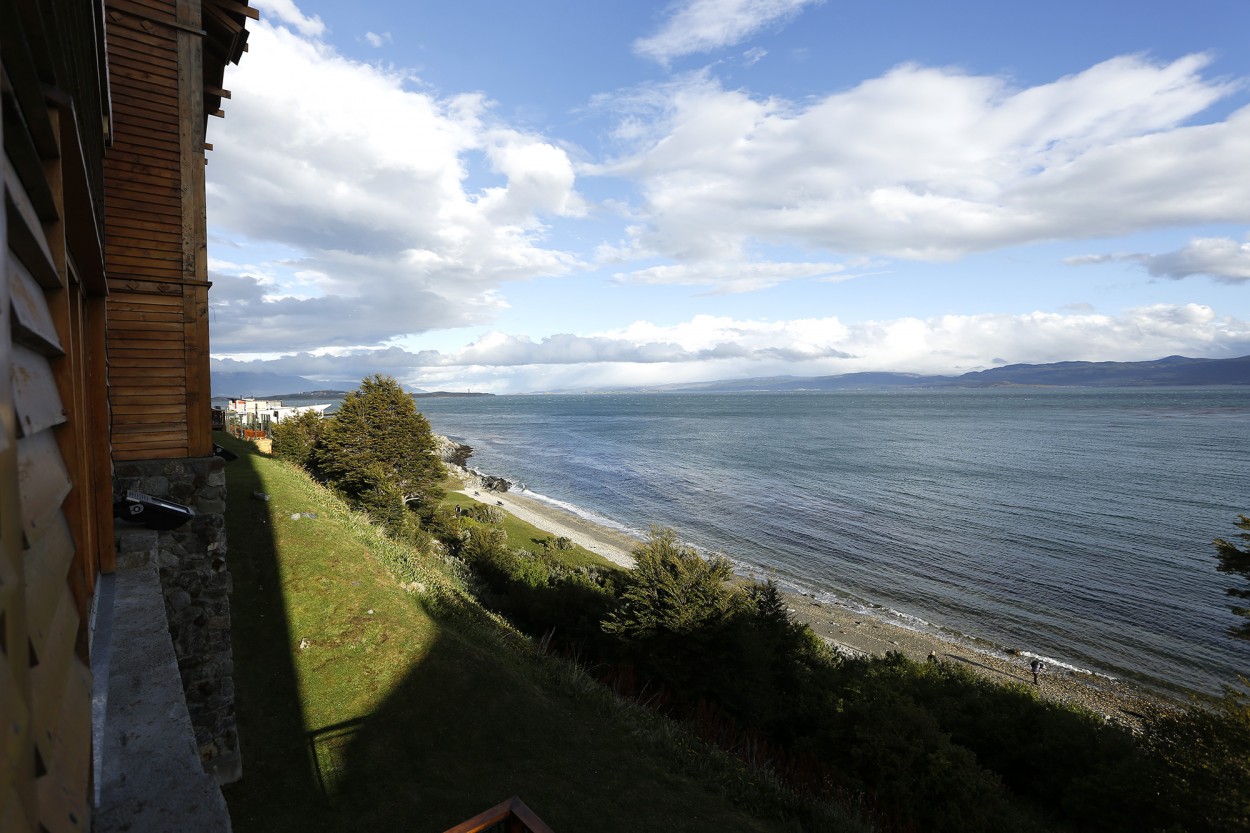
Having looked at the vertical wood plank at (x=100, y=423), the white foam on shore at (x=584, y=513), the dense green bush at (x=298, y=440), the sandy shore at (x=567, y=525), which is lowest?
the white foam on shore at (x=584, y=513)

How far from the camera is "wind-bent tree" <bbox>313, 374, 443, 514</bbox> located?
27.3m

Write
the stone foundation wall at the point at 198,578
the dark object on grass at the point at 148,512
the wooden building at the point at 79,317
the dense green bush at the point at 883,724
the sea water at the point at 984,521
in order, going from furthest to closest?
1. the sea water at the point at 984,521
2. the dense green bush at the point at 883,724
3. the stone foundation wall at the point at 198,578
4. the dark object on grass at the point at 148,512
5. the wooden building at the point at 79,317

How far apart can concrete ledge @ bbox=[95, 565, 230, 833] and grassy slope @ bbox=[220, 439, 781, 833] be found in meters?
7.23

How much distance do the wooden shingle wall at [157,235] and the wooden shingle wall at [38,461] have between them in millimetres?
6694

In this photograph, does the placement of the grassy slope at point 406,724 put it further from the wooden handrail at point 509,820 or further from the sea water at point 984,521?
the sea water at point 984,521

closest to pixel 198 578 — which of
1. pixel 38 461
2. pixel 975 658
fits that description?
pixel 38 461

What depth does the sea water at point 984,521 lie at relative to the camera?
83.0ft

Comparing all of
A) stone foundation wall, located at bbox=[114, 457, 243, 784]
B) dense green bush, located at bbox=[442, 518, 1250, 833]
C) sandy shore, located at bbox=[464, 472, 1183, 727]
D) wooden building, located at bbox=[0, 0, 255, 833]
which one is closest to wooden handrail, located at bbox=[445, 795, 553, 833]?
wooden building, located at bbox=[0, 0, 255, 833]

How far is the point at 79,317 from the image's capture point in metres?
3.33

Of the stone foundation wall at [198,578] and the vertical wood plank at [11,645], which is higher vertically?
the vertical wood plank at [11,645]

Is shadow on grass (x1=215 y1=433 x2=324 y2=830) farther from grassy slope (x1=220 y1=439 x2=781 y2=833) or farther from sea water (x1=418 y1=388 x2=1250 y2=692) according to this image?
sea water (x1=418 y1=388 x2=1250 y2=692)

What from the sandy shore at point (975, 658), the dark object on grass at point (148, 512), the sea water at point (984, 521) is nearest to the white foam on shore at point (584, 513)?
the sea water at point (984, 521)

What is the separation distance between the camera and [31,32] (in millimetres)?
1790

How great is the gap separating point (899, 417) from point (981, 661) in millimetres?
122878
